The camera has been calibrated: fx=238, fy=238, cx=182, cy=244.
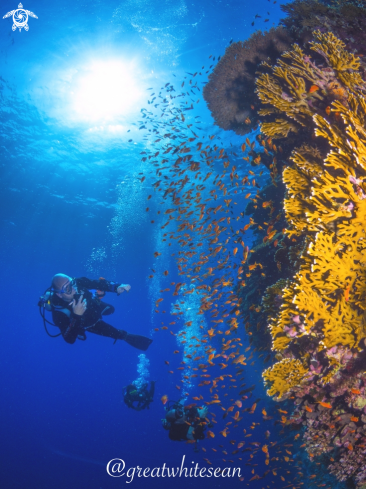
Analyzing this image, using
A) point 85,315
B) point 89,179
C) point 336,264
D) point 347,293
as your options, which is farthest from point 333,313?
point 89,179

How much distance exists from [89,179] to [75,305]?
70.3 ft

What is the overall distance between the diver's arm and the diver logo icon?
15.0 m

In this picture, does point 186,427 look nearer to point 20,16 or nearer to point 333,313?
point 333,313

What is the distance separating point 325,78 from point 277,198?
151 inches

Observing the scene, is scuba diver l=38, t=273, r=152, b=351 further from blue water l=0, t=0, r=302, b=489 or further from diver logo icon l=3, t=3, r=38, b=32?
diver logo icon l=3, t=3, r=38, b=32

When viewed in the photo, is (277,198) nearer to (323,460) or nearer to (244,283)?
(244,283)

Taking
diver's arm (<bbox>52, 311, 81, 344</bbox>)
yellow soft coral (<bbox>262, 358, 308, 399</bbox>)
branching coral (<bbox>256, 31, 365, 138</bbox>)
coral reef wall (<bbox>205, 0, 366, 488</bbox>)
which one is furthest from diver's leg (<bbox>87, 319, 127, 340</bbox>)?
branching coral (<bbox>256, 31, 365, 138</bbox>)

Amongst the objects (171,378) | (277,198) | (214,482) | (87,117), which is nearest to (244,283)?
(277,198)

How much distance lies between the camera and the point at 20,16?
1206 cm

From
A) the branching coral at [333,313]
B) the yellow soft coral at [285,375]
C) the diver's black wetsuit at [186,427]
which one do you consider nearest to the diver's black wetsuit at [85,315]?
the diver's black wetsuit at [186,427]

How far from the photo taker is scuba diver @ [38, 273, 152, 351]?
6031mm

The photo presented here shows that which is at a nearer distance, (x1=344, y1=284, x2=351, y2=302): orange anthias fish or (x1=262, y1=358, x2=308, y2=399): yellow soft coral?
(x1=344, y1=284, x2=351, y2=302): orange anthias fish

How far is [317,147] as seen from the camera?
14.5 ft

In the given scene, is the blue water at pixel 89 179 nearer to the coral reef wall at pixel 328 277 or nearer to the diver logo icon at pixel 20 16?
the diver logo icon at pixel 20 16
